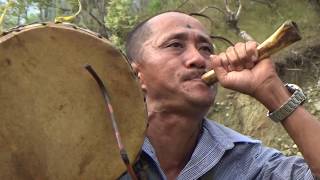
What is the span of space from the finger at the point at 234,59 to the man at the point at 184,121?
0.68 ft

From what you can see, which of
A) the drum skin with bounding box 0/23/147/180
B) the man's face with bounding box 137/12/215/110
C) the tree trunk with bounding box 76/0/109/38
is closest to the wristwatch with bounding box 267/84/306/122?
the man's face with bounding box 137/12/215/110

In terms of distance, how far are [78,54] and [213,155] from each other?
0.82 metres

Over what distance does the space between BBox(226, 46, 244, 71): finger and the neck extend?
454 mm

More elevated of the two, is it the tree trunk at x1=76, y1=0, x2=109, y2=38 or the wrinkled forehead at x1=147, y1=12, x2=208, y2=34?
the wrinkled forehead at x1=147, y1=12, x2=208, y2=34

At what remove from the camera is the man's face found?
6.77 feet

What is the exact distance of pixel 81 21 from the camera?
7.61m

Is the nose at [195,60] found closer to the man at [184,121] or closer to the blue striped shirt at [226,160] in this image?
the man at [184,121]

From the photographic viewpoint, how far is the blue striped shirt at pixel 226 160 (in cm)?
214

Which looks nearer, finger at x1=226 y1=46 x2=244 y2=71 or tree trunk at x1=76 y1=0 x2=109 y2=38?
finger at x1=226 y1=46 x2=244 y2=71

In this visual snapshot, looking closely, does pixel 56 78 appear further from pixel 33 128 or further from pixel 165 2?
pixel 165 2

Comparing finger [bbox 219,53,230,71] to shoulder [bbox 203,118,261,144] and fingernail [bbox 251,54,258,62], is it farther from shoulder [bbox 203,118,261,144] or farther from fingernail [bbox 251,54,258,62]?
shoulder [bbox 203,118,261,144]

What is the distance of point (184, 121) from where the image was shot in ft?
7.11

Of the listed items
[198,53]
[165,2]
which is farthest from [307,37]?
[198,53]

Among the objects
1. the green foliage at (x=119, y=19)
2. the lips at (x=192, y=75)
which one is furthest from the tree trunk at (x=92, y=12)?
the lips at (x=192, y=75)
